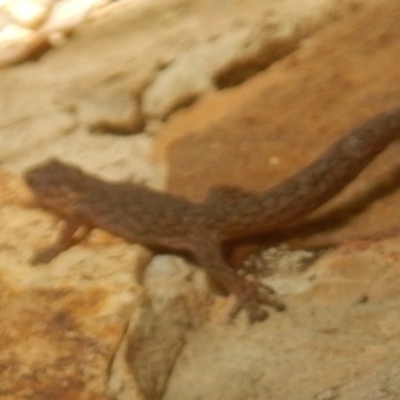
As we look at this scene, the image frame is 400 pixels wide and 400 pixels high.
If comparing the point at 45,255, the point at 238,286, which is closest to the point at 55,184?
the point at 45,255

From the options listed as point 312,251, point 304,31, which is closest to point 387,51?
point 304,31

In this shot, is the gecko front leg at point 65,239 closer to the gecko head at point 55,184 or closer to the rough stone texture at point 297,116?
the gecko head at point 55,184

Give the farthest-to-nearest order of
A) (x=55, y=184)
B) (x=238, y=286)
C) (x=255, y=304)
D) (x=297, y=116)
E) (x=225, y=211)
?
(x=297, y=116)
(x=55, y=184)
(x=225, y=211)
(x=238, y=286)
(x=255, y=304)

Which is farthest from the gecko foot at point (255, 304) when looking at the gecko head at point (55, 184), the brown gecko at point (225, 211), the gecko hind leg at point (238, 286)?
the gecko head at point (55, 184)

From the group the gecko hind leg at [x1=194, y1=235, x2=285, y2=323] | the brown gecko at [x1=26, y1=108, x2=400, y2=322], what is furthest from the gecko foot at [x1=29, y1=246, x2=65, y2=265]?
the gecko hind leg at [x1=194, y1=235, x2=285, y2=323]

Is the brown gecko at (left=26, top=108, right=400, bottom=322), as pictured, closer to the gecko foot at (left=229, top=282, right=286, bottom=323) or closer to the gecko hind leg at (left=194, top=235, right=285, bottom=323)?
the gecko hind leg at (left=194, top=235, right=285, bottom=323)

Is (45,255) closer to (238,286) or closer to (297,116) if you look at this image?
(238,286)

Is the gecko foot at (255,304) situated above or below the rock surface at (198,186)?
below
